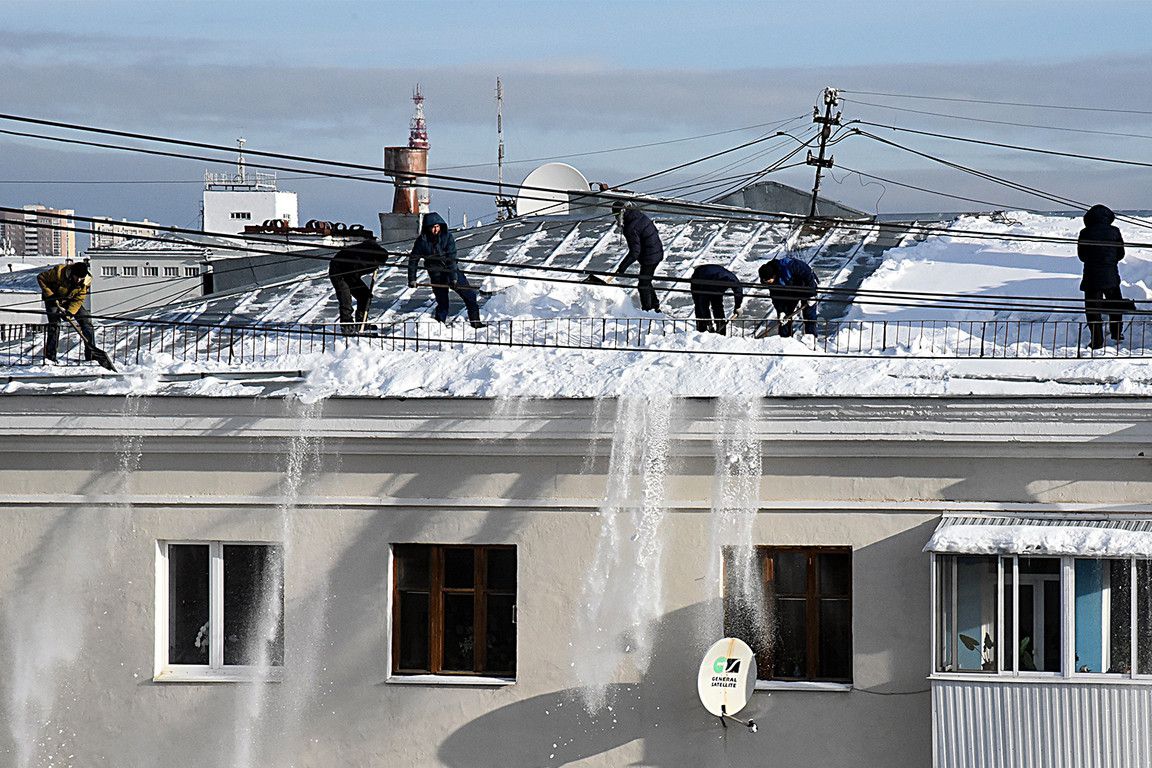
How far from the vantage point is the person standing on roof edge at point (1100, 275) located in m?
13.7

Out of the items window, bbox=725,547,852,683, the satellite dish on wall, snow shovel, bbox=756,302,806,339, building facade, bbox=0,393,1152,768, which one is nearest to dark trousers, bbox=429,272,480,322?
building facade, bbox=0,393,1152,768

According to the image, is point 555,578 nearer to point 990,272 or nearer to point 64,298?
point 64,298

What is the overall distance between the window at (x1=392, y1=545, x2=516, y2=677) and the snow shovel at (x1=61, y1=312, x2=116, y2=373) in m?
3.25

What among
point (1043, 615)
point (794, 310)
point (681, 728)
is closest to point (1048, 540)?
point (1043, 615)

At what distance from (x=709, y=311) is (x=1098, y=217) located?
4.21 metres

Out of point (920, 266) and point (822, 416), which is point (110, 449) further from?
point (920, 266)

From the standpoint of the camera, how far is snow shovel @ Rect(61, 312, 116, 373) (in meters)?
13.8

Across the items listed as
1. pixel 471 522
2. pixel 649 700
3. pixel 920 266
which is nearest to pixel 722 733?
pixel 649 700

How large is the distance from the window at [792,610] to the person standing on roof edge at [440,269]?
4.02 meters

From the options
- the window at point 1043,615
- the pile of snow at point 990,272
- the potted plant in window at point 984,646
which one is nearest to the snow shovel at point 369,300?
the pile of snow at point 990,272

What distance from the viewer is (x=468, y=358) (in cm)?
1348

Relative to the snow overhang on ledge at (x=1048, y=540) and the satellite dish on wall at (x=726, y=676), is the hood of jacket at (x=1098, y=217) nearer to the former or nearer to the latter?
the snow overhang on ledge at (x=1048, y=540)

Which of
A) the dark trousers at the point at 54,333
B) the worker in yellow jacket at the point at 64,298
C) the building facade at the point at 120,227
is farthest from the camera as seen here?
the worker in yellow jacket at the point at 64,298

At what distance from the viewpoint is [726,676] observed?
12227 mm
